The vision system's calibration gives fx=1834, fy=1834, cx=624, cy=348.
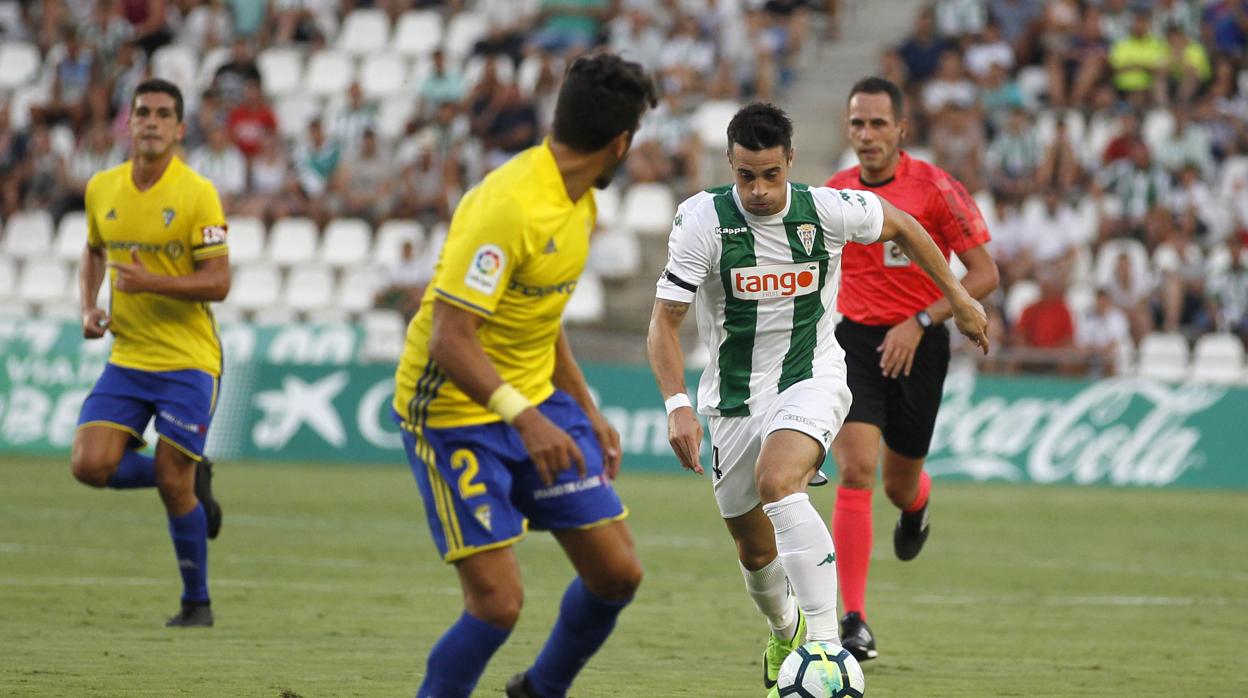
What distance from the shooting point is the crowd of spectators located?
20969mm

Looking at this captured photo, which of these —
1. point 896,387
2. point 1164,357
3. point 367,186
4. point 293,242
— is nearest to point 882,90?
point 896,387

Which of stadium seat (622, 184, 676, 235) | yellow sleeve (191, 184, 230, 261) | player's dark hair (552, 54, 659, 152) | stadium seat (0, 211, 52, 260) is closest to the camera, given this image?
player's dark hair (552, 54, 659, 152)

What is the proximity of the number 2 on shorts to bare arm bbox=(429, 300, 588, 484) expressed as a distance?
32 centimetres

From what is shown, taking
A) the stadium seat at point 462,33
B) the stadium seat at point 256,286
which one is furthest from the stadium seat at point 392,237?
the stadium seat at point 462,33

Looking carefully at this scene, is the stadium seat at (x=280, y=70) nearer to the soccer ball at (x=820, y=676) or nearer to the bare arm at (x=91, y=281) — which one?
the bare arm at (x=91, y=281)

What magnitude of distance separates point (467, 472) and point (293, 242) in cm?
1946

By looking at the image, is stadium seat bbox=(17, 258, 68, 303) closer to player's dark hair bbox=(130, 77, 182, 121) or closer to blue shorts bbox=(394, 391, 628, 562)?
player's dark hair bbox=(130, 77, 182, 121)

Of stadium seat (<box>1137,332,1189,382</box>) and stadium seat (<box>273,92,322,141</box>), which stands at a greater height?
stadium seat (<box>273,92,322,141</box>)

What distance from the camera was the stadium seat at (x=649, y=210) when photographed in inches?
939

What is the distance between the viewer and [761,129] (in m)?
7.42

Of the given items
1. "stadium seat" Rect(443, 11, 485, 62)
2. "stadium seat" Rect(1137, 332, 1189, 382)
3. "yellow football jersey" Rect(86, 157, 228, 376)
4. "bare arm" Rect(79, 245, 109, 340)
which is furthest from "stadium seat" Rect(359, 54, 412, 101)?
"yellow football jersey" Rect(86, 157, 228, 376)

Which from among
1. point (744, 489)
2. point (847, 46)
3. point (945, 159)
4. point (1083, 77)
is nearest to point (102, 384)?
point (744, 489)

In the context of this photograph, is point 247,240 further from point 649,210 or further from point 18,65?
point 18,65

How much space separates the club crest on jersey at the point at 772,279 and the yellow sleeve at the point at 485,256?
6.48 ft
